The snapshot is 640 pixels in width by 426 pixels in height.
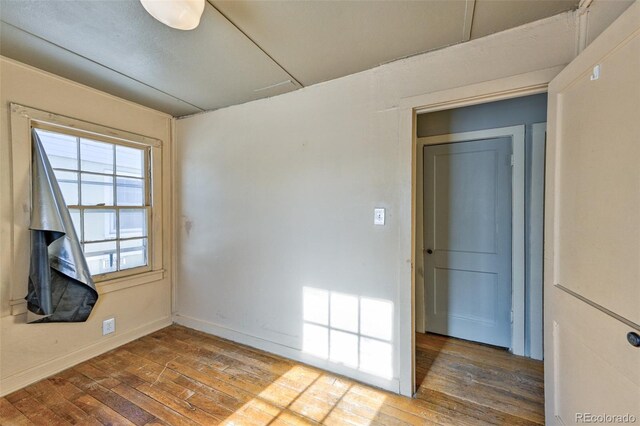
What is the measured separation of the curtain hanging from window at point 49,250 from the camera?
1997 millimetres

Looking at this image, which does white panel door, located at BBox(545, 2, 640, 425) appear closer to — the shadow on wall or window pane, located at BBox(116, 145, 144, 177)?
the shadow on wall

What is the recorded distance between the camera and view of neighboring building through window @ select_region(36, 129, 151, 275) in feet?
7.30

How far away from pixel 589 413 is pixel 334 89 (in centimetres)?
229

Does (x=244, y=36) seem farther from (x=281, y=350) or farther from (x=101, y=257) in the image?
(x=281, y=350)

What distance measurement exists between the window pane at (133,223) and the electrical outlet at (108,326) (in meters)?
0.77

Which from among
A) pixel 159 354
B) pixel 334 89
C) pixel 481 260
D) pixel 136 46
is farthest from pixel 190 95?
pixel 481 260

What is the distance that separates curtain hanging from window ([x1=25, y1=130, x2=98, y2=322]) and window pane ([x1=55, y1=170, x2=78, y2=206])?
12 centimetres


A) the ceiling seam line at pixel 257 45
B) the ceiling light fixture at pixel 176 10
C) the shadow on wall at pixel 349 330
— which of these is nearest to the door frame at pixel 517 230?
the shadow on wall at pixel 349 330

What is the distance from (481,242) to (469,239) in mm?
102

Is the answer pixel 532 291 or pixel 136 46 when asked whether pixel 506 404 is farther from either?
pixel 136 46

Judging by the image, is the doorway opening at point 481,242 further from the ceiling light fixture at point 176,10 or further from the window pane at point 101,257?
the window pane at point 101,257

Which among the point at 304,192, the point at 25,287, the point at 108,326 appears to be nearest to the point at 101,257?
the point at 25,287

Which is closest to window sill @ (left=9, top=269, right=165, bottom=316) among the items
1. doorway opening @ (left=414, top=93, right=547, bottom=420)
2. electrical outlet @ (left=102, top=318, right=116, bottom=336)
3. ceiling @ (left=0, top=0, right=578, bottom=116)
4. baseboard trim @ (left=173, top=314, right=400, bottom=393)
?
electrical outlet @ (left=102, top=318, right=116, bottom=336)

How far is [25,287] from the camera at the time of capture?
2.01 meters
